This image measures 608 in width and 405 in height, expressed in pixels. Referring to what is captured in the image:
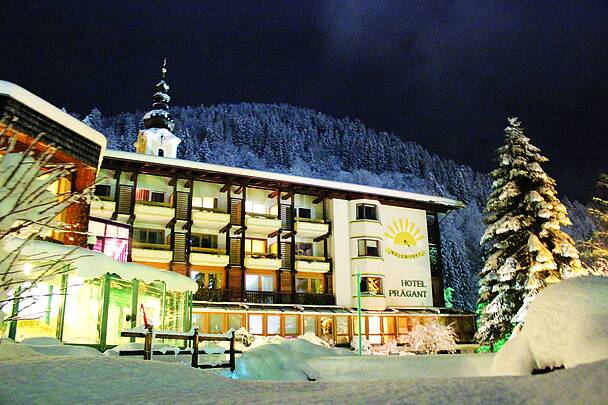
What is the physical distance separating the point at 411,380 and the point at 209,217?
3179cm

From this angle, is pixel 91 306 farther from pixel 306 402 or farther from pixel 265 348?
pixel 306 402

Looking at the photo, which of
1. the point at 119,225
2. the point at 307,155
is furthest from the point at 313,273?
the point at 307,155

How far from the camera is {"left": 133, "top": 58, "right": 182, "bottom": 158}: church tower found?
53.4m

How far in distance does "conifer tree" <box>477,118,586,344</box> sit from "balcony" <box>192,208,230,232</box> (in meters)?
17.2

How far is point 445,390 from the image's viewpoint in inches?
236

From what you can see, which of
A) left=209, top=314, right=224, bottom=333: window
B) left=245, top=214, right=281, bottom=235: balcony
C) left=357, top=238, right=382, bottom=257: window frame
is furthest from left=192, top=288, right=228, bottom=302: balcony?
left=357, top=238, right=382, bottom=257: window frame

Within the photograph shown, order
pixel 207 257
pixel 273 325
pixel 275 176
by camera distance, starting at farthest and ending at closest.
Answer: pixel 275 176
pixel 273 325
pixel 207 257

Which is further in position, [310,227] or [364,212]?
[364,212]

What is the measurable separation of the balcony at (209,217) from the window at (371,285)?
10.8m

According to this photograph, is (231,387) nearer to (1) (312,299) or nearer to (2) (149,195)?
(1) (312,299)

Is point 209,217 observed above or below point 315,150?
below

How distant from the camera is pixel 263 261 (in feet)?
126

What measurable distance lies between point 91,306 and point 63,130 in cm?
635

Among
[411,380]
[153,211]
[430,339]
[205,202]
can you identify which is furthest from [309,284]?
[411,380]
